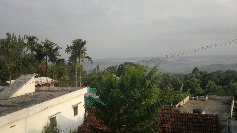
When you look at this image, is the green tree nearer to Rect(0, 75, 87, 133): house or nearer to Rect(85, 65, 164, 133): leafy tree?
Rect(0, 75, 87, 133): house

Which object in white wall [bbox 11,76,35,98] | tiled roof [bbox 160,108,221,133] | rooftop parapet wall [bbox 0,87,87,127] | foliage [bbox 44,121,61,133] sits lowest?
Answer: foliage [bbox 44,121,61,133]

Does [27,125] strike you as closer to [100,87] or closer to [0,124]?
[0,124]

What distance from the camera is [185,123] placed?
11.8 meters

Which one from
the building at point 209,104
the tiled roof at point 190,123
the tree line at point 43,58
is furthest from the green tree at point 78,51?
the tiled roof at point 190,123

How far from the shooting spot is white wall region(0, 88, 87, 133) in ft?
35.7

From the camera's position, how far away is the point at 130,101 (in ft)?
28.4

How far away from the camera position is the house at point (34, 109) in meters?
11.2

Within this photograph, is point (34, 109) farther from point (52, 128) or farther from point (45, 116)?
point (52, 128)

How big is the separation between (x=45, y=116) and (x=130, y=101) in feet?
22.1

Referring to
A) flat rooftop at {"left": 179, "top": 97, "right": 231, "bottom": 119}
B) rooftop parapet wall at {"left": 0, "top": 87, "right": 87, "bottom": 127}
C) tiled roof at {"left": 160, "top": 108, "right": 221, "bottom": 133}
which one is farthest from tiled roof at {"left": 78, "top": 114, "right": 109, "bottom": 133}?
flat rooftop at {"left": 179, "top": 97, "right": 231, "bottom": 119}

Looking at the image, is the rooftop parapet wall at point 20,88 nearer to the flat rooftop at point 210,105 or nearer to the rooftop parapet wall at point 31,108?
the rooftop parapet wall at point 31,108

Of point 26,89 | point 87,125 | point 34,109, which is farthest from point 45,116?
point 26,89

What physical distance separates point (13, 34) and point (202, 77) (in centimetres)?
3740

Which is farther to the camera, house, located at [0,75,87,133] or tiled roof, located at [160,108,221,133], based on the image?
tiled roof, located at [160,108,221,133]
